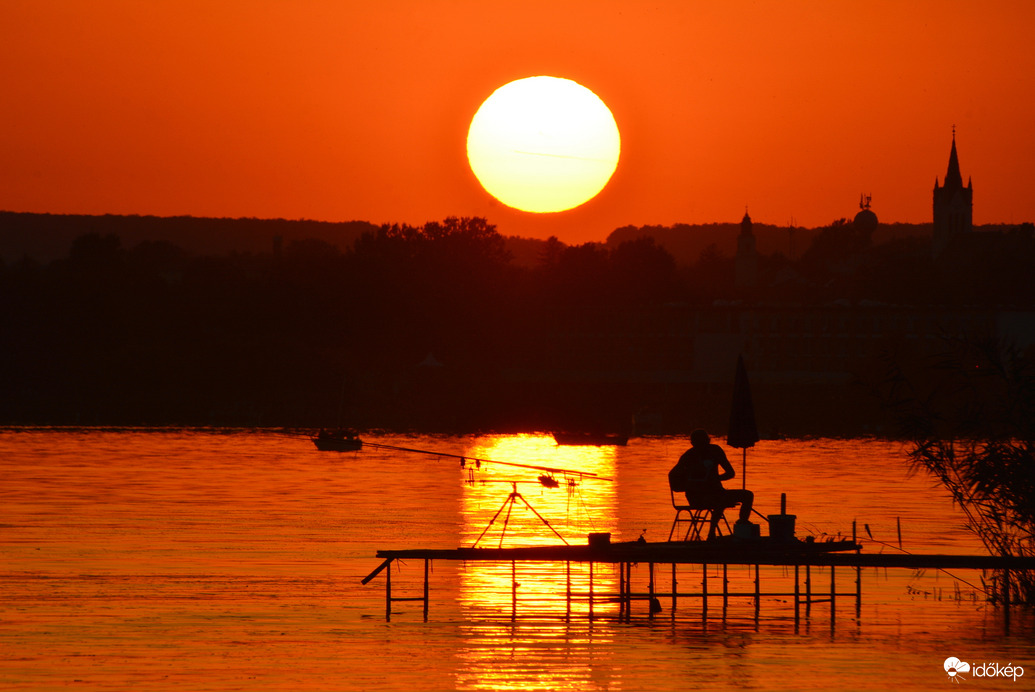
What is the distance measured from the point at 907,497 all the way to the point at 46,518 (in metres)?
37.5

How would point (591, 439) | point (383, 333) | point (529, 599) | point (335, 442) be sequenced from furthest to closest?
point (383, 333)
point (591, 439)
point (335, 442)
point (529, 599)

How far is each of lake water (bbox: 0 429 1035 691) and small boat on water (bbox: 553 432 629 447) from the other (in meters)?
44.4

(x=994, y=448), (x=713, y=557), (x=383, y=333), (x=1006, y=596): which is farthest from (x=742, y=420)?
(x=383, y=333)

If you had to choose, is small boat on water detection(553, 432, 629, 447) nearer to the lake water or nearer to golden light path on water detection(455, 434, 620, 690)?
golden light path on water detection(455, 434, 620, 690)

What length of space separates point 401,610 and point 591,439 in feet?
272

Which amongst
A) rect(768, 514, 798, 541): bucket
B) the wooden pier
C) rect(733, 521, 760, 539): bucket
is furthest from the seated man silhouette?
the wooden pier

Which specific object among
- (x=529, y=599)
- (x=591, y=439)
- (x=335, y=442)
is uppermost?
(x=591, y=439)

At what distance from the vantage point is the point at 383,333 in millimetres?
153625

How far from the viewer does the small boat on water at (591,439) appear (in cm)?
11225

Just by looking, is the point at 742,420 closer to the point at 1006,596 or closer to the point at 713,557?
the point at 713,557

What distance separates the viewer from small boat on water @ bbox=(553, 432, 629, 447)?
368ft

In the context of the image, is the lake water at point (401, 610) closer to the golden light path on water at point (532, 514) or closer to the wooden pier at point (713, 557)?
the golden light path on water at point (532, 514)

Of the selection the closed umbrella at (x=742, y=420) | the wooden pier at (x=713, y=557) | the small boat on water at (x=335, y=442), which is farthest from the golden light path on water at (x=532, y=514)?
the small boat on water at (x=335, y=442)

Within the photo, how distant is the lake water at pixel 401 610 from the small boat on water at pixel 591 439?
4438 centimetres
